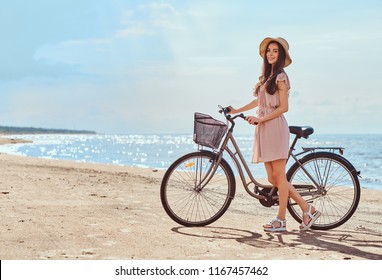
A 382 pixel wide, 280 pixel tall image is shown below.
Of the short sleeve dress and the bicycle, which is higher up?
the short sleeve dress

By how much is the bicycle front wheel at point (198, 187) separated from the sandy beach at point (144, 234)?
0.18m

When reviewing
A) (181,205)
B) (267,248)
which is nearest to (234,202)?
(181,205)

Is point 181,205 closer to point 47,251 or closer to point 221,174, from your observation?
point 221,174

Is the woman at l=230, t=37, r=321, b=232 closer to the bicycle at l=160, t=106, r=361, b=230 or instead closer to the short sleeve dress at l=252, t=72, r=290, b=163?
the short sleeve dress at l=252, t=72, r=290, b=163

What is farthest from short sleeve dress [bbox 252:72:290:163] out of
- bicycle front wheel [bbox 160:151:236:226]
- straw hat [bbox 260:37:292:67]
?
bicycle front wheel [bbox 160:151:236:226]

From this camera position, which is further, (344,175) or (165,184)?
(344,175)

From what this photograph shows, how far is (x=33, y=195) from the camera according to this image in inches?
327

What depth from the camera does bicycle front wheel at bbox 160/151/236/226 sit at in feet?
19.2

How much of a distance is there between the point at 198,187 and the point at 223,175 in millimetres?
328

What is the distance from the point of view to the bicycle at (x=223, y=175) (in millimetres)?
5770

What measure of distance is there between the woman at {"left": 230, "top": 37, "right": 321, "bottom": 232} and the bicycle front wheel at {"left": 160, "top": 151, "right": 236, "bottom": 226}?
0.51 metres

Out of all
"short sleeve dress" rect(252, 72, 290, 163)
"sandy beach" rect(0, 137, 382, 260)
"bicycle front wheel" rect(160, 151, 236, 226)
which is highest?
"short sleeve dress" rect(252, 72, 290, 163)

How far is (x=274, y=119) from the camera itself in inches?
A: 219
